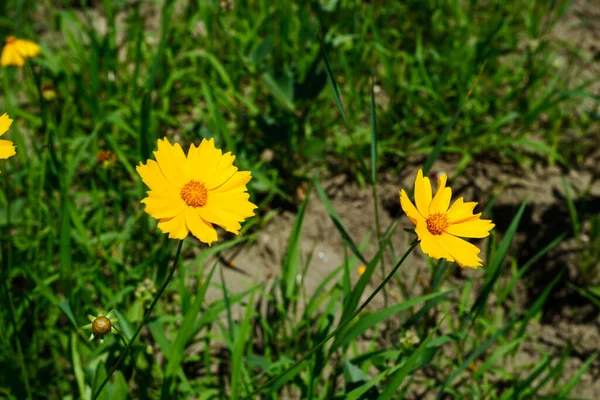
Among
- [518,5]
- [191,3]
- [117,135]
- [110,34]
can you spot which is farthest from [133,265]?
[518,5]

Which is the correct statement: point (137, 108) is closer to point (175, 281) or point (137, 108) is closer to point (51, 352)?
point (175, 281)

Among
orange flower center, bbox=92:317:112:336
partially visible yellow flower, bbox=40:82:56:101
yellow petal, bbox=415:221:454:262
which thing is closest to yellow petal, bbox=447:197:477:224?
yellow petal, bbox=415:221:454:262

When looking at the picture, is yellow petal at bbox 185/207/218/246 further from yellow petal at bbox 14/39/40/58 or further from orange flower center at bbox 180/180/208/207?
yellow petal at bbox 14/39/40/58

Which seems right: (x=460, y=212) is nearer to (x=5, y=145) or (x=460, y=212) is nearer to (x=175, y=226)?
(x=175, y=226)

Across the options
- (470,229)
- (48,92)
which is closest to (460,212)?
(470,229)

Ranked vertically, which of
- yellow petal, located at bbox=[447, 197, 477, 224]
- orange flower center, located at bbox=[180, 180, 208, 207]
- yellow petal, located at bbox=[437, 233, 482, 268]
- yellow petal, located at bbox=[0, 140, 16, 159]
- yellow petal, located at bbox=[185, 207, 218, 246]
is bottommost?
yellow petal, located at bbox=[0, 140, 16, 159]

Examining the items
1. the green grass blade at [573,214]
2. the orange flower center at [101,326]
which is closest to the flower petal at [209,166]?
the orange flower center at [101,326]

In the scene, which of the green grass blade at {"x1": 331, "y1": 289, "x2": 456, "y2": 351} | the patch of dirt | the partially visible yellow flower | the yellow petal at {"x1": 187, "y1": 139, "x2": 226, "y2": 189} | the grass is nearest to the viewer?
the yellow petal at {"x1": 187, "y1": 139, "x2": 226, "y2": 189}
